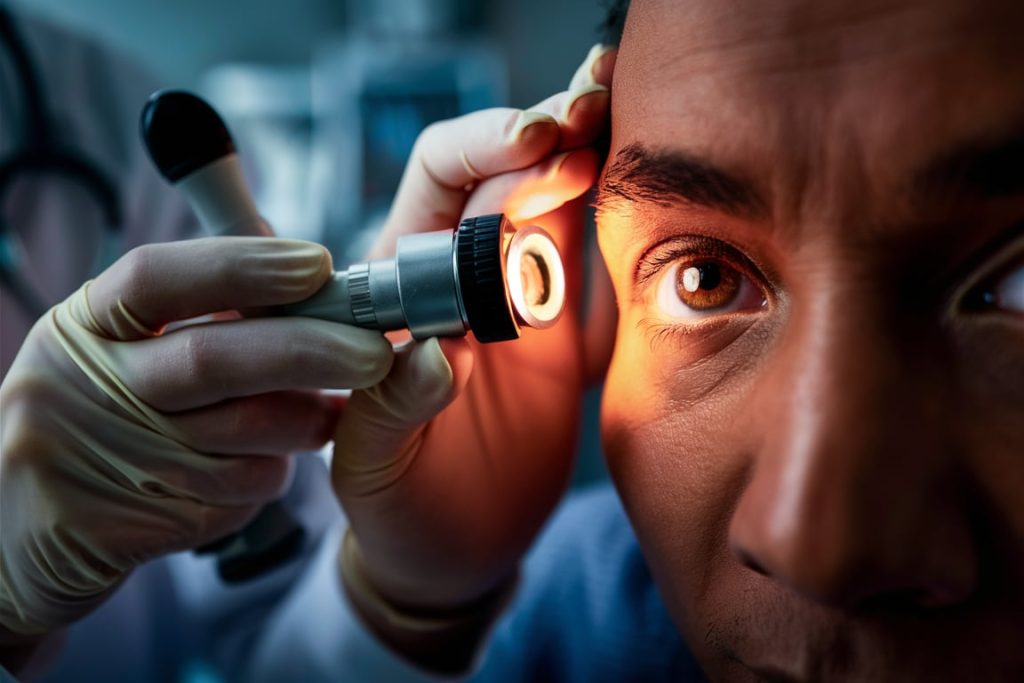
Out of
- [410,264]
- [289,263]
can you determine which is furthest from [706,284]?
[289,263]

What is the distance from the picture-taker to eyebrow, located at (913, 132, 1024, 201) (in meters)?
0.47

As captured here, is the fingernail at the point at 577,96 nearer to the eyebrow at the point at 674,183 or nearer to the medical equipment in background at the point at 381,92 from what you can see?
the eyebrow at the point at 674,183

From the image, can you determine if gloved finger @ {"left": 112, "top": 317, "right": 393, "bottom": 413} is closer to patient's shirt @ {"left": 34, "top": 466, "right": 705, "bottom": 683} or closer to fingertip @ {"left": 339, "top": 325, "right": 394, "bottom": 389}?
fingertip @ {"left": 339, "top": 325, "right": 394, "bottom": 389}

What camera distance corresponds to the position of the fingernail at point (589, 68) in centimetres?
70

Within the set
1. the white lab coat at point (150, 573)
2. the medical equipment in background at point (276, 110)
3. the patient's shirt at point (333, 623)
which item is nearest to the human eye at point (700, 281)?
the patient's shirt at point (333, 623)

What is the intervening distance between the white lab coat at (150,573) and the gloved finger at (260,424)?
1.20 feet

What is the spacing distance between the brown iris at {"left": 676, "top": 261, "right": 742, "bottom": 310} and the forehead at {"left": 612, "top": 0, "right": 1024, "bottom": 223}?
0.37 ft

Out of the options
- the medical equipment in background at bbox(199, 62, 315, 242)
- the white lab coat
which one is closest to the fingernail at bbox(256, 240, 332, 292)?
the white lab coat

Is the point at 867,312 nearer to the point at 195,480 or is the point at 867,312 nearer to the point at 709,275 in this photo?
the point at 709,275

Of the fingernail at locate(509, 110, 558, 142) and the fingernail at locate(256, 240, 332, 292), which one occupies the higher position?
the fingernail at locate(509, 110, 558, 142)

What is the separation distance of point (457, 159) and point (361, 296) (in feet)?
0.62

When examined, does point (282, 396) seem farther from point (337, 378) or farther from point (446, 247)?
point (446, 247)

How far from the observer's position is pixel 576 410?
0.87 meters

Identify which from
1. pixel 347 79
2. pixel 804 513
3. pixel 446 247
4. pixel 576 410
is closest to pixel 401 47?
pixel 347 79
